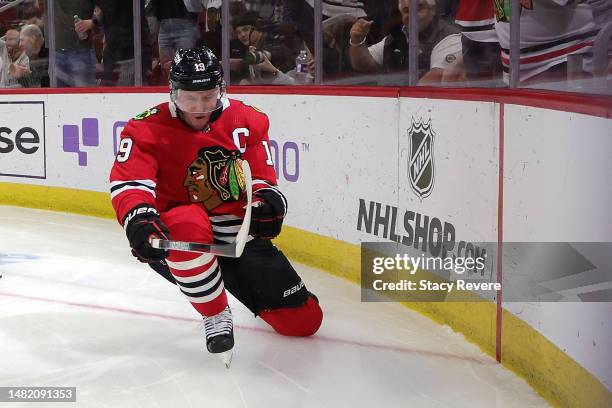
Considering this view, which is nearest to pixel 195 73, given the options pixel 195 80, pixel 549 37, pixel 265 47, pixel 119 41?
pixel 195 80

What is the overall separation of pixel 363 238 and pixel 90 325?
4.12ft

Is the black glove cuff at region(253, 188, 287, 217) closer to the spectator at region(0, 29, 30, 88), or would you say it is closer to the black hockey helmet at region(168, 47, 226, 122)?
the black hockey helmet at region(168, 47, 226, 122)

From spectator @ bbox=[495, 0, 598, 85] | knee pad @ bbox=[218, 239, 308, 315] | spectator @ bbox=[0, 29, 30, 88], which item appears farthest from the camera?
spectator @ bbox=[0, 29, 30, 88]

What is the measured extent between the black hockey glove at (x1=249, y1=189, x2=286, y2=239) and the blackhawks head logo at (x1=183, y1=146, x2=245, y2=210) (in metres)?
0.17

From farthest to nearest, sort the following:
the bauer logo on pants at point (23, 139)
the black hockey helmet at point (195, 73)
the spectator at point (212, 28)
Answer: the bauer logo on pants at point (23, 139) → the spectator at point (212, 28) → the black hockey helmet at point (195, 73)

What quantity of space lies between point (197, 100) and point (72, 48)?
4.09 m

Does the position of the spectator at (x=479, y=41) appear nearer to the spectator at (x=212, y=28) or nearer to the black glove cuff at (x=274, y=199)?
the black glove cuff at (x=274, y=199)

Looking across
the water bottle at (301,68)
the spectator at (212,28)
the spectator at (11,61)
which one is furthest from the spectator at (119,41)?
the water bottle at (301,68)

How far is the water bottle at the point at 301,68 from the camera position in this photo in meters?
4.79

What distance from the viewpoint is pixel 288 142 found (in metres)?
4.78

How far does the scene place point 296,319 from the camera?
10.6 ft

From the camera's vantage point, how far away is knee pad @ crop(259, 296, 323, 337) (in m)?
3.22

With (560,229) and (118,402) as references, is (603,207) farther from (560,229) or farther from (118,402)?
(118,402)

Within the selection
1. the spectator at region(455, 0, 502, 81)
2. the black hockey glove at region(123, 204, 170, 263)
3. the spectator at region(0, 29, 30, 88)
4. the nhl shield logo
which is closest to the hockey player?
the black hockey glove at region(123, 204, 170, 263)
